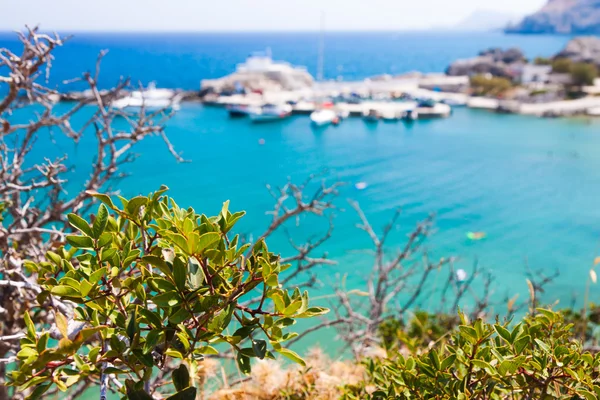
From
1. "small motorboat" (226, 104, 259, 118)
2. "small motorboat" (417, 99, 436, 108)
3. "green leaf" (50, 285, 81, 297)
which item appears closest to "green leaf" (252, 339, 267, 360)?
"green leaf" (50, 285, 81, 297)

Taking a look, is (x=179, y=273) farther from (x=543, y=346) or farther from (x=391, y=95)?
(x=391, y=95)

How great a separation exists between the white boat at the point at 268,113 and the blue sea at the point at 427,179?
1098 millimetres

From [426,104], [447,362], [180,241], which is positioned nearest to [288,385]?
[447,362]

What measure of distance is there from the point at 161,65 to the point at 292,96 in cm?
3898

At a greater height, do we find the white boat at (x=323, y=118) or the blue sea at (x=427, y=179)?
the white boat at (x=323, y=118)

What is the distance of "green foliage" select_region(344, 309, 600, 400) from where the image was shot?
1.42 meters

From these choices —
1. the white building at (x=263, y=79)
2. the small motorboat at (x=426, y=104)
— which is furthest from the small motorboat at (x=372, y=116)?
the white building at (x=263, y=79)

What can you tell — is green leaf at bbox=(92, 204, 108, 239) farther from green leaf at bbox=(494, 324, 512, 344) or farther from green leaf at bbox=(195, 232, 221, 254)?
green leaf at bbox=(494, 324, 512, 344)

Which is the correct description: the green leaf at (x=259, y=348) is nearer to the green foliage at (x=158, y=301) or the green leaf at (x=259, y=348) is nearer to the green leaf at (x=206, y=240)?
the green foliage at (x=158, y=301)

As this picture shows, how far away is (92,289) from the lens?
128 centimetres

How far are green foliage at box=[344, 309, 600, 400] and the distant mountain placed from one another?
7590 inches

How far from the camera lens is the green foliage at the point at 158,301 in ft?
3.84

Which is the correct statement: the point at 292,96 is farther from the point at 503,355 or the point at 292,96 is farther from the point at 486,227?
the point at 503,355

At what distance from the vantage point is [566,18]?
582ft
